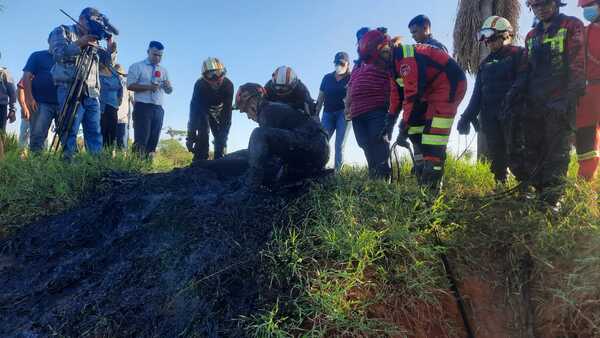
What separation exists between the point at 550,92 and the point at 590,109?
1.31 feet

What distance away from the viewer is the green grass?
207cm

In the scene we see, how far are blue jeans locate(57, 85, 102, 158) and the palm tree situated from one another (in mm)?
7014

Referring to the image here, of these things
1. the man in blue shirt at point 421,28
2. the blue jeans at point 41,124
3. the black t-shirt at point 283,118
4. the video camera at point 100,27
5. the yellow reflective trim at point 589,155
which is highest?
the video camera at point 100,27

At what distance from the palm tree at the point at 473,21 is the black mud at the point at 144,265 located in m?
6.69

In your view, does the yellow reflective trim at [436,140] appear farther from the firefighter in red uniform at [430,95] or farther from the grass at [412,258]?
the grass at [412,258]

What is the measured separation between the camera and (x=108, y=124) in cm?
577

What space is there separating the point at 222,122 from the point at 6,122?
13.2 feet

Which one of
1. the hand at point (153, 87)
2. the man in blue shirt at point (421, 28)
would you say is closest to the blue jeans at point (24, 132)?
the hand at point (153, 87)

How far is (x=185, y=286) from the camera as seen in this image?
2.38 m

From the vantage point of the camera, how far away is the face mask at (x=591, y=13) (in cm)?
319

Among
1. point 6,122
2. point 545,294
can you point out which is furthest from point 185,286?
point 6,122

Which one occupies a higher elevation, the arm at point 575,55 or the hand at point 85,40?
the hand at point 85,40

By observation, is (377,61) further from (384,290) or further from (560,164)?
(384,290)

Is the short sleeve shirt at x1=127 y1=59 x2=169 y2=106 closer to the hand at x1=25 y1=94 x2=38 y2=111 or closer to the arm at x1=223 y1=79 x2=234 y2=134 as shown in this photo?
the arm at x1=223 y1=79 x2=234 y2=134
